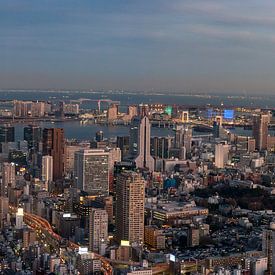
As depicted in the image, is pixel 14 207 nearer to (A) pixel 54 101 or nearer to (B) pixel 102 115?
(B) pixel 102 115

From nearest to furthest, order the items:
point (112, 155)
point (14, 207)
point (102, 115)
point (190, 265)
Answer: point (190, 265) → point (14, 207) → point (112, 155) → point (102, 115)

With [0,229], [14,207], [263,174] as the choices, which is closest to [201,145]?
[263,174]

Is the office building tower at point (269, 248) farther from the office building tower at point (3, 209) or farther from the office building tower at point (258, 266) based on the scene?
the office building tower at point (3, 209)

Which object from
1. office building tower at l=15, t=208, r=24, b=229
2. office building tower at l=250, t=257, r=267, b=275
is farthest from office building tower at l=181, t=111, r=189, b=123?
office building tower at l=250, t=257, r=267, b=275

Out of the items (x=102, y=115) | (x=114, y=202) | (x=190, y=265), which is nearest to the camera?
(x=190, y=265)

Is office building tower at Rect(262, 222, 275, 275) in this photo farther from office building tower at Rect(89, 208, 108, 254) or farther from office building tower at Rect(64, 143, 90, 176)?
office building tower at Rect(64, 143, 90, 176)
